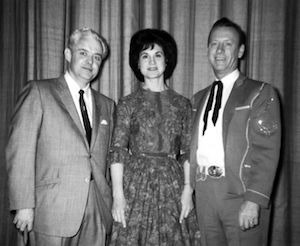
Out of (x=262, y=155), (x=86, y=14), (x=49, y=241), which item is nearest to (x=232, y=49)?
(x=262, y=155)

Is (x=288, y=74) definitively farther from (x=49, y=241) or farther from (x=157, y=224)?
(x=49, y=241)

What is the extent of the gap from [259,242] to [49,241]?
43.0 inches

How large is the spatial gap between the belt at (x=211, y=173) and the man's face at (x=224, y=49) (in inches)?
22.4

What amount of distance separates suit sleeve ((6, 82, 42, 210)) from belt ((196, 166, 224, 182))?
88 centimetres

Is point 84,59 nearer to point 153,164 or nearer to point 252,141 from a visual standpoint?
point 153,164

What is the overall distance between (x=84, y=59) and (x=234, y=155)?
3.31ft

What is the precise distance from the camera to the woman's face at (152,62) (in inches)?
70.2

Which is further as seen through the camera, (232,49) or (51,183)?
(232,49)

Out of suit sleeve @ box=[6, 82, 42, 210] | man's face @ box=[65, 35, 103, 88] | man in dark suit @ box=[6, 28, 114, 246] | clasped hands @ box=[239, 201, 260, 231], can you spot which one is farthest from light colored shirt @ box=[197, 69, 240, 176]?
suit sleeve @ box=[6, 82, 42, 210]

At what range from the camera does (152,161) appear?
1.67 meters

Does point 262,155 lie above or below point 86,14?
below

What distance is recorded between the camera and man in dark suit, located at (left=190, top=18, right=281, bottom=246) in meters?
1.50

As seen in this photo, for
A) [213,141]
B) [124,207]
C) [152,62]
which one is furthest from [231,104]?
[124,207]

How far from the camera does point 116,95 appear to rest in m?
2.39
